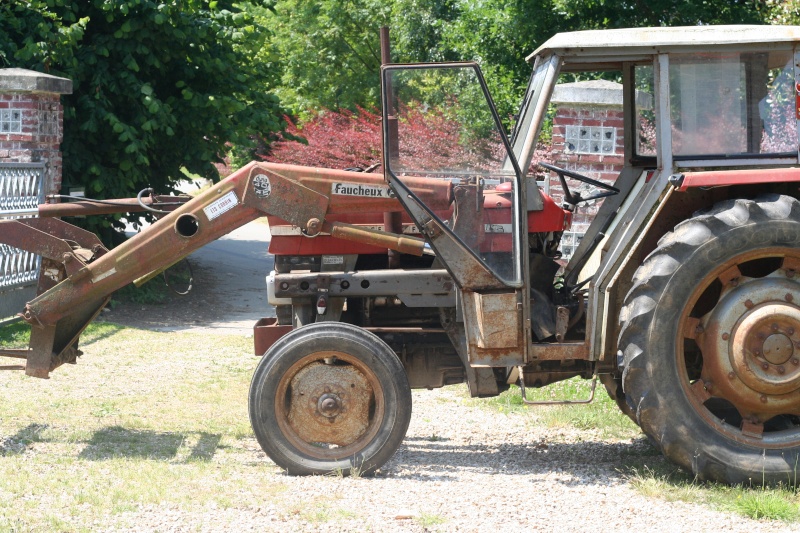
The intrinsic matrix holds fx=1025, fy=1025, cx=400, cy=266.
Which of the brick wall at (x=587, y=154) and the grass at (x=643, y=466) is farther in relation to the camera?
the brick wall at (x=587, y=154)

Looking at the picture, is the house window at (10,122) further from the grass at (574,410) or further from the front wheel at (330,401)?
the front wheel at (330,401)

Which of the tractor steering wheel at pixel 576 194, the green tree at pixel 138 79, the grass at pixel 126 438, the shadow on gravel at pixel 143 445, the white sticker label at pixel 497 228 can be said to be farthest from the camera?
the green tree at pixel 138 79

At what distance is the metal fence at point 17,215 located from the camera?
1006 cm

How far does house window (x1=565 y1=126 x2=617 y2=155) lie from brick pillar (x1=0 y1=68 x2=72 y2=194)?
5.29m

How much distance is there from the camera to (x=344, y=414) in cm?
548

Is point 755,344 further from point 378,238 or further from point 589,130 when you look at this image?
point 589,130

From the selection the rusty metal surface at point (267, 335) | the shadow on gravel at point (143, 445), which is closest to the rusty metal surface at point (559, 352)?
the rusty metal surface at point (267, 335)

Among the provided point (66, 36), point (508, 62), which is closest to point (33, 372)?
point (66, 36)

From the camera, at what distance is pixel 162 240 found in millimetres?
5684

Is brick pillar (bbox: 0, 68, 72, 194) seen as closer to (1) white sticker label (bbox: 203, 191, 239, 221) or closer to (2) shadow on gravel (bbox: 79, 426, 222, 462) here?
(2) shadow on gravel (bbox: 79, 426, 222, 462)

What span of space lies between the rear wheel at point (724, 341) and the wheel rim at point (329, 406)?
4.45ft

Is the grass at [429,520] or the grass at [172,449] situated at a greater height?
the grass at [429,520]

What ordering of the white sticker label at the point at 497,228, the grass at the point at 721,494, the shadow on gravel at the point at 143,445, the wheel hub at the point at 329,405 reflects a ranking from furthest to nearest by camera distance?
the shadow on gravel at the point at 143,445
the wheel hub at the point at 329,405
the white sticker label at the point at 497,228
the grass at the point at 721,494

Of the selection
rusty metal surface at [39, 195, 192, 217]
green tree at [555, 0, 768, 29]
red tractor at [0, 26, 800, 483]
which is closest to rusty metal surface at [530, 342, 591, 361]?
red tractor at [0, 26, 800, 483]
